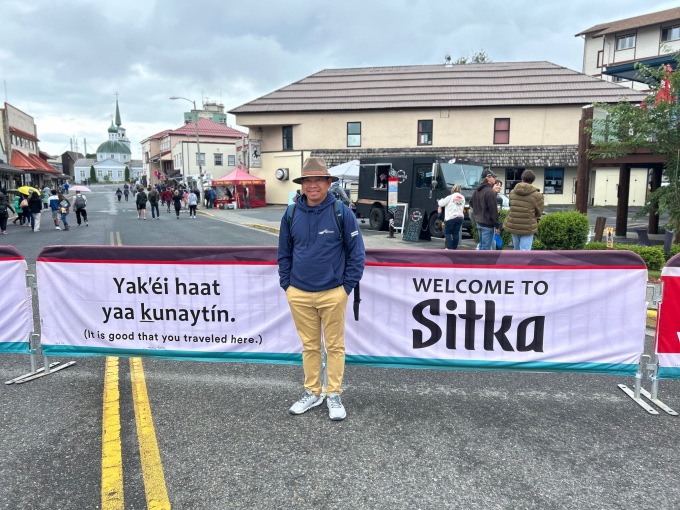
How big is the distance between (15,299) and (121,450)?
2.39m

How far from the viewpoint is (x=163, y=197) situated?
40500 mm

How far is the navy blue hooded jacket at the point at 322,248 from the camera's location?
3.98 metres

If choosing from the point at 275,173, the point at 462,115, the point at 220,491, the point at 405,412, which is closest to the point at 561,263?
the point at 405,412

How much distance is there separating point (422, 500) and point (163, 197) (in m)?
40.6

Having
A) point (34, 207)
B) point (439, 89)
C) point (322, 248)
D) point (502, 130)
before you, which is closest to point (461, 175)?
point (322, 248)

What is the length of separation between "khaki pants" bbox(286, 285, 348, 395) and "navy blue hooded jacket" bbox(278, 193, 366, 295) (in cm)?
8

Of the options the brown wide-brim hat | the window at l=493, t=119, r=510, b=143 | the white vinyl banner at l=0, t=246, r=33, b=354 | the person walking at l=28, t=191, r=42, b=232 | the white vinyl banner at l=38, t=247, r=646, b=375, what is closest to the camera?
the brown wide-brim hat

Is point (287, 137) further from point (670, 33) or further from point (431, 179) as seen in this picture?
point (670, 33)

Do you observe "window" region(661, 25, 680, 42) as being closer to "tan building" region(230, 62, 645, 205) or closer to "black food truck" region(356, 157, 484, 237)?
"tan building" region(230, 62, 645, 205)

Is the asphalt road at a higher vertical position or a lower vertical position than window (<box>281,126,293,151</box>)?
lower

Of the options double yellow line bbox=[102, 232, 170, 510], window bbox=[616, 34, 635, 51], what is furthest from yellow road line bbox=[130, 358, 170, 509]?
window bbox=[616, 34, 635, 51]

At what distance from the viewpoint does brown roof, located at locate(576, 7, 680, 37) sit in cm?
4650

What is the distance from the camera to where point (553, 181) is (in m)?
33.4

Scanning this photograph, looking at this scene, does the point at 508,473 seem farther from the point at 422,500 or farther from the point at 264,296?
the point at 264,296
